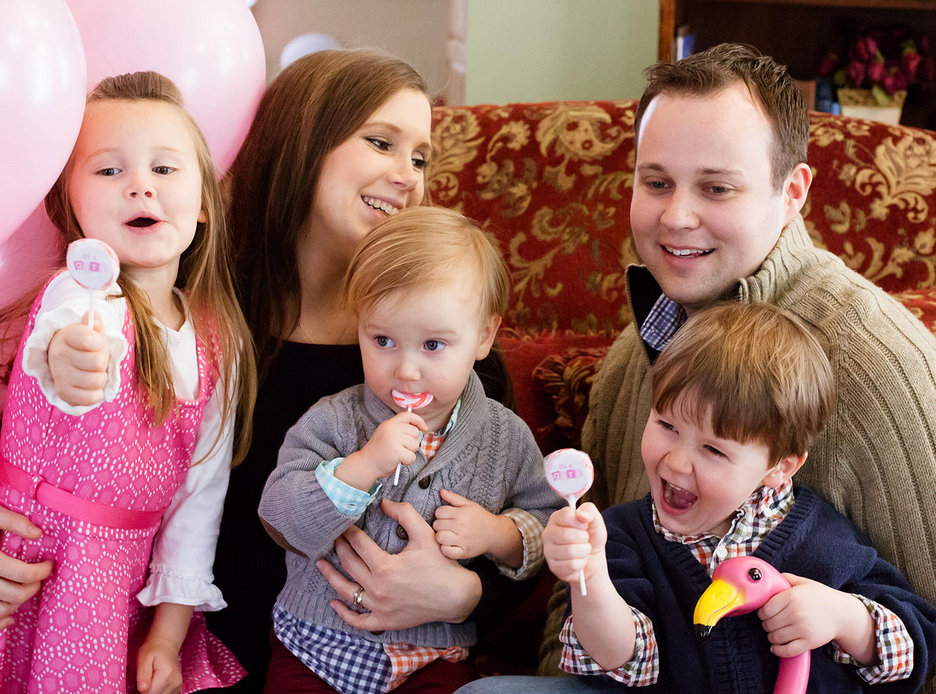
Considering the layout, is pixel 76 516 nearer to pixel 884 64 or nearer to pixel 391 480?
pixel 391 480

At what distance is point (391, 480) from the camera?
4.63 ft

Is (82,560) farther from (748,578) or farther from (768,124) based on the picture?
(768,124)

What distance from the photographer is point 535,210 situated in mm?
2242

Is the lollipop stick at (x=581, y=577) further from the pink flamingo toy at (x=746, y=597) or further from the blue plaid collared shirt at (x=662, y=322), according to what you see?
the blue plaid collared shirt at (x=662, y=322)

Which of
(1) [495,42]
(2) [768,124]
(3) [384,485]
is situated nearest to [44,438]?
(3) [384,485]

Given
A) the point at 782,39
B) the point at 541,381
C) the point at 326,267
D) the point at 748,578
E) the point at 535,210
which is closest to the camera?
the point at 748,578

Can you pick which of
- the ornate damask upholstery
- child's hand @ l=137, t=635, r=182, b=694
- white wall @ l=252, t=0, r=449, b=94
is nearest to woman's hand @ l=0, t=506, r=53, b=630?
child's hand @ l=137, t=635, r=182, b=694

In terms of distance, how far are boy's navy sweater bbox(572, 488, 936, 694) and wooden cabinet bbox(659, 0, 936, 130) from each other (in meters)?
2.41

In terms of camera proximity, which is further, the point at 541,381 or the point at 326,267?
the point at 541,381

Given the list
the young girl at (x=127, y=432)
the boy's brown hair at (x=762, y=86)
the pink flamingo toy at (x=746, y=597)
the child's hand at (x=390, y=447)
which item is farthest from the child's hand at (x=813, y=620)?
the young girl at (x=127, y=432)

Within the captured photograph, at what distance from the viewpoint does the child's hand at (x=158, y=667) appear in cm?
139

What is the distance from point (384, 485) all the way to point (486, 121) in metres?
1.17

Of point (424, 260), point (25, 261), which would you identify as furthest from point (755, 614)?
point (25, 261)

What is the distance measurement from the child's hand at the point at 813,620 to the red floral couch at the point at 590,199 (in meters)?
0.94
